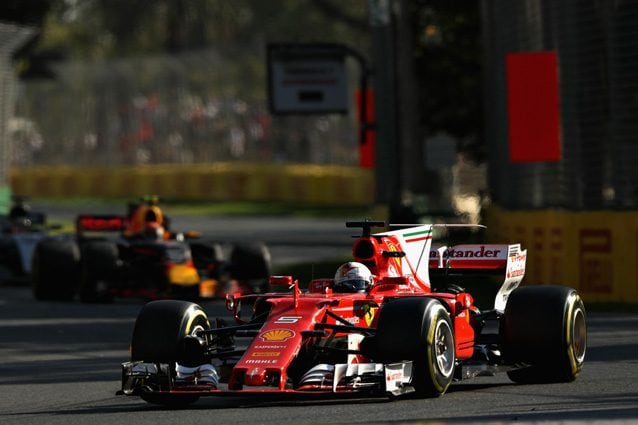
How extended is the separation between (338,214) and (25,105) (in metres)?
22.2

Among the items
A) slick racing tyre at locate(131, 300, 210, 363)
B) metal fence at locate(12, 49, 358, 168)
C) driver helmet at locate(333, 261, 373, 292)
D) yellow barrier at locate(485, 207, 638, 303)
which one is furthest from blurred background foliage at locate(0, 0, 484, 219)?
slick racing tyre at locate(131, 300, 210, 363)

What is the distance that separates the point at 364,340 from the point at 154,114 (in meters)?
59.2

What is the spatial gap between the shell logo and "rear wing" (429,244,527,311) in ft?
8.24

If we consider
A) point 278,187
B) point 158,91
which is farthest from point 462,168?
point 158,91

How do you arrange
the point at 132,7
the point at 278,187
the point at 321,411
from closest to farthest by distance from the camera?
the point at 321,411
the point at 278,187
the point at 132,7

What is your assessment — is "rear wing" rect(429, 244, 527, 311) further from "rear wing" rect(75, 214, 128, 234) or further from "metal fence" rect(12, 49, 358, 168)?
"metal fence" rect(12, 49, 358, 168)

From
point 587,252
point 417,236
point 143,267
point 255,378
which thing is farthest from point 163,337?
point 143,267

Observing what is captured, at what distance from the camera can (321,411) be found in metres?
11.4

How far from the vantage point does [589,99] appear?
72.5 feet

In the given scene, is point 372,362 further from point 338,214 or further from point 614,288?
point 338,214

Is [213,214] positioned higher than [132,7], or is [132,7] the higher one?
[132,7]

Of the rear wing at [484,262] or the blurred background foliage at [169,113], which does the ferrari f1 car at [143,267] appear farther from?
the blurred background foliage at [169,113]

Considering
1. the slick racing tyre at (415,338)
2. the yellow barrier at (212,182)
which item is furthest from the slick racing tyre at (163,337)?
the yellow barrier at (212,182)

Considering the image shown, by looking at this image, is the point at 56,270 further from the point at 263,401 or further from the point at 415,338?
the point at 415,338
